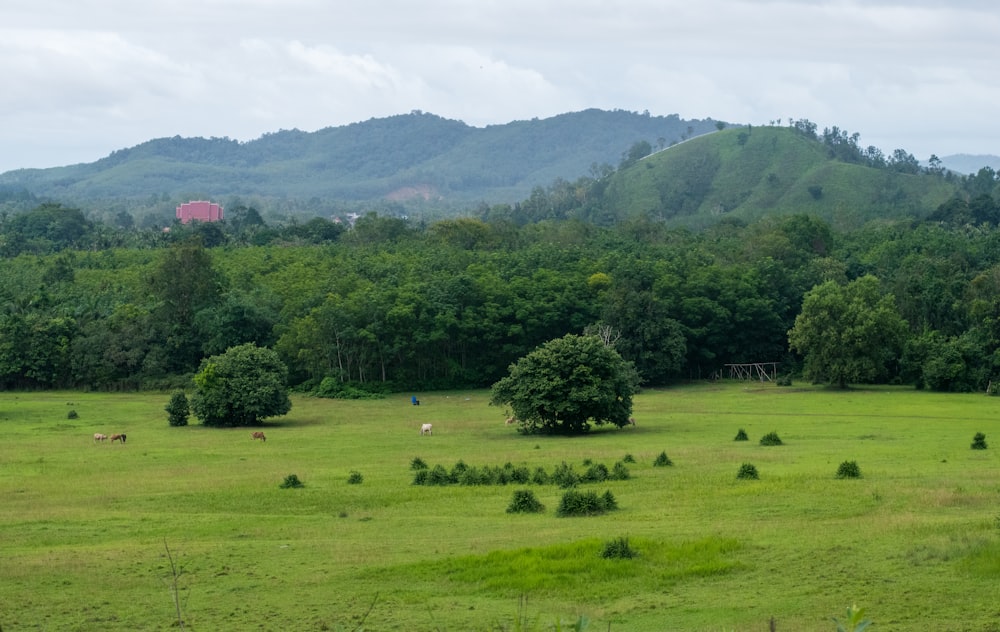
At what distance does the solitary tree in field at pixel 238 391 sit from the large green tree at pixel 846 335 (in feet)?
117

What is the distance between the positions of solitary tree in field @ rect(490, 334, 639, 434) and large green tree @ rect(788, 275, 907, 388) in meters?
24.8

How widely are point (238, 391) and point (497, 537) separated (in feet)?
124

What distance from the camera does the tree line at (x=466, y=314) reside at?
8412 cm

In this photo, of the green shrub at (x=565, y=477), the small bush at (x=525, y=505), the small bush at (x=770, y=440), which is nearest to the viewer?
the small bush at (x=525, y=505)

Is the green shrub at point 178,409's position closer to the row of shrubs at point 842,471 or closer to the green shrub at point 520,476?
the green shrub at point 520,476

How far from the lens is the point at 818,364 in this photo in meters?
81.1

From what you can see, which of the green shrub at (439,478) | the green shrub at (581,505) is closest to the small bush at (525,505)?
the green shrub at (581,505)

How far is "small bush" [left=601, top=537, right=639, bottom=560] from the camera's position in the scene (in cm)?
2591

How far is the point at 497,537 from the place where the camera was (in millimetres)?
29625

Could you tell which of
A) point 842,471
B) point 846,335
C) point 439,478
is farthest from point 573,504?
point 846,335

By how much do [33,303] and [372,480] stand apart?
62696mm

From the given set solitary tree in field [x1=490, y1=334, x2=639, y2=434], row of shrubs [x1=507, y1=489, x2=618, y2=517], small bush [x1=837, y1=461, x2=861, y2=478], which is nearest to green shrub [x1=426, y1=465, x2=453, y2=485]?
row of shrubs [x1=507, y1=489, x2=618, y2=517]

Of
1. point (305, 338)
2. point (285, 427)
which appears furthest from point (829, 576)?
point (305, 338)

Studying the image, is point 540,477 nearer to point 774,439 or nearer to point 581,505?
point 581,505
